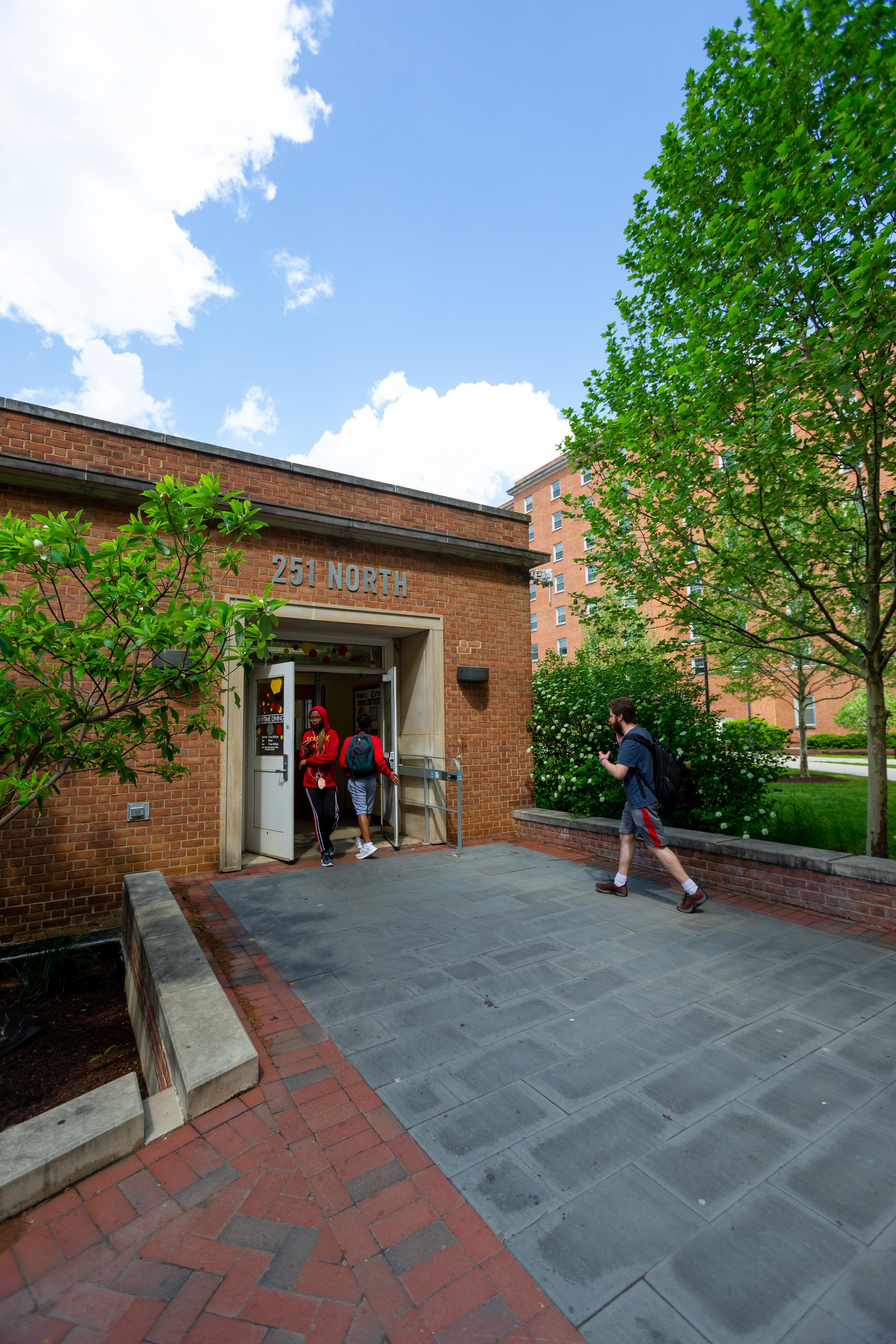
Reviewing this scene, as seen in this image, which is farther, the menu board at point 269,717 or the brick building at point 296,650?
the menu board at point 269,717

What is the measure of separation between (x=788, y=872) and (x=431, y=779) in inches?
175

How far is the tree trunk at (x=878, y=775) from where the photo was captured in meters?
5.62

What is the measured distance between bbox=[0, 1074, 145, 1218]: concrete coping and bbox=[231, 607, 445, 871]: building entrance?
4526mm

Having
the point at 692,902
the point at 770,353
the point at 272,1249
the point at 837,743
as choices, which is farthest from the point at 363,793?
the point at 837,743

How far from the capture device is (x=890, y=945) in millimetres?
4566

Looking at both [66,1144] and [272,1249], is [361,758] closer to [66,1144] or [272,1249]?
[66,1144]

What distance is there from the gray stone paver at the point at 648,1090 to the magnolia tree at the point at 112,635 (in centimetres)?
203

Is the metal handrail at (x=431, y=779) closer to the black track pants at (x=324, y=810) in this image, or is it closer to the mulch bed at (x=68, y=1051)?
the black track pants at (x=324, y=810)

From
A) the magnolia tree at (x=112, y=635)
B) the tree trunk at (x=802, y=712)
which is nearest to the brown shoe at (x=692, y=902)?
the magnolia tree at (x=112, y=635)

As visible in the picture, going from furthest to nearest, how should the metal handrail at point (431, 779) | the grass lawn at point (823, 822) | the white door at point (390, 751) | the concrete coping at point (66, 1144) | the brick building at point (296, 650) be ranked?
1. the white door at point (390, 751)
2. the metal handrail at point (431, 779)
3. the grass lawn at point (823, 822)
4. the brick building at point (296, 650)
5. the concrete coping at point (66, 1144)

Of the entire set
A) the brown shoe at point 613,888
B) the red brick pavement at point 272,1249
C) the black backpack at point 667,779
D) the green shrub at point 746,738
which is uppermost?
the green shrub at point 746,738

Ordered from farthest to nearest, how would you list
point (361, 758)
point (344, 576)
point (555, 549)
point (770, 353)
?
point (555, 549) < point (344, 576) < point (361, 758) < point (770, 353)

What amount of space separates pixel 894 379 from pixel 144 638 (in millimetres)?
5970

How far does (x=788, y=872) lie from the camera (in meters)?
5.55
